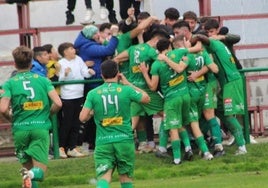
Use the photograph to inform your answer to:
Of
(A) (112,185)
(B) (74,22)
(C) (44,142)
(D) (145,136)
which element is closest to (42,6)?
(B) (74,22)

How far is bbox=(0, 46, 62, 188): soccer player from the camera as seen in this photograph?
589 inches

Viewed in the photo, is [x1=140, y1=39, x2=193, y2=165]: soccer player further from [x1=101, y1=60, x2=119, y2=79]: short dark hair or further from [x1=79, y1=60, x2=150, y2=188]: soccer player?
[x1=101, y1=60, x2=119, y2=79]: short dark hair

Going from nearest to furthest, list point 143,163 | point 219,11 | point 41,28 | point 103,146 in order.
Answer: point 103,146 < point 143,163 < point 41,28 < point 219,11

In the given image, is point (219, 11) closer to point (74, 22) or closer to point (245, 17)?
point (245, 17)

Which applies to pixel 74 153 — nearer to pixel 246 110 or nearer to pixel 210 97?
pixel 210 97

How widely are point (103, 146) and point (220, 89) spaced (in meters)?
5.39

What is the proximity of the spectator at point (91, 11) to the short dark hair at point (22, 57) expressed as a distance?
23.2 ft

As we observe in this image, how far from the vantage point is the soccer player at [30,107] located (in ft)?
49.1

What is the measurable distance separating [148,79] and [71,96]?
155cm

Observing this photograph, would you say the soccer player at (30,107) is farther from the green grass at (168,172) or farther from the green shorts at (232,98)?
the green shorts at (232,98)

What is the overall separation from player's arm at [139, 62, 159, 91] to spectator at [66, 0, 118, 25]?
11.5 ft

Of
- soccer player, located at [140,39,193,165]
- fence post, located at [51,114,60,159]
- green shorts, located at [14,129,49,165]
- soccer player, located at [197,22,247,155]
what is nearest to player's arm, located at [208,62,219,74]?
soccer player, located at [197,22,247,155]

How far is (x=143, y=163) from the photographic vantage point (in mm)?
18609

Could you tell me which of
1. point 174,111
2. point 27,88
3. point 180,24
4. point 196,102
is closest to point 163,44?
point 180,24
